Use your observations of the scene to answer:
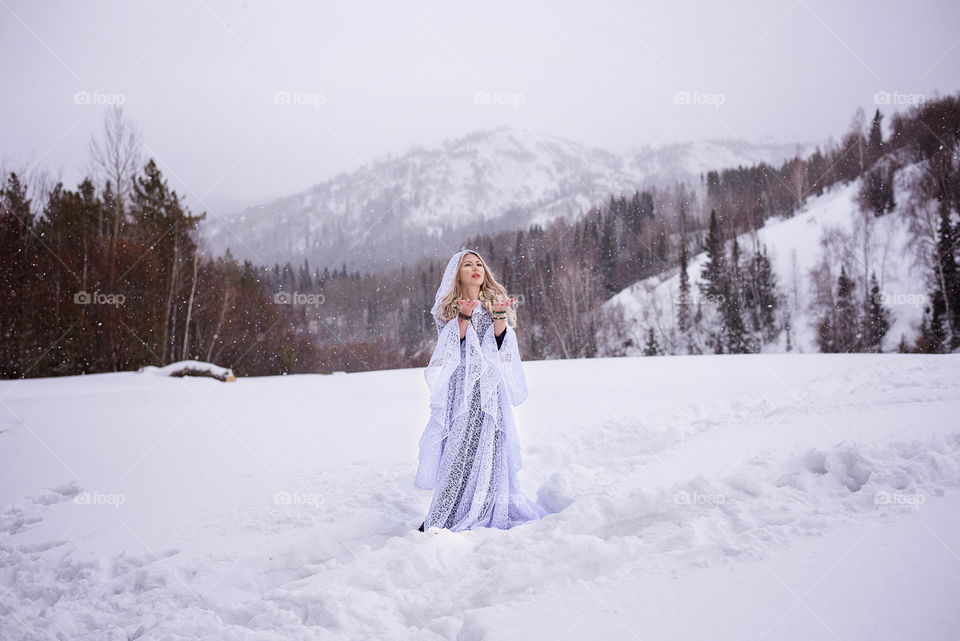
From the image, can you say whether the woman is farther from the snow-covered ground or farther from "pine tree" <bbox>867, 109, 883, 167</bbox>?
"pine tree" <bbox>867, 109, 883, 167</bbox>

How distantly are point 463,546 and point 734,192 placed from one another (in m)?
58.0

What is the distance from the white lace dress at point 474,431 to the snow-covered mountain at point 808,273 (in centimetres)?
3219

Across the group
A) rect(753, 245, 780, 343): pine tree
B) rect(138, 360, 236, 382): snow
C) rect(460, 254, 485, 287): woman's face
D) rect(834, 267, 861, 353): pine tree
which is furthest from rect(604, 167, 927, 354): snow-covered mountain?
rect(460, 254, 485, 287): woman's face

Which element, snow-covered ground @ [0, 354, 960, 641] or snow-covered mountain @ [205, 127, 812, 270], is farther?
snow-covered mountain @ [205, 127, 812, 270]

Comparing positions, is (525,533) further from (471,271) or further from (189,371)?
(189,371)

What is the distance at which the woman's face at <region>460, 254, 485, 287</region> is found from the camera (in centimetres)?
425

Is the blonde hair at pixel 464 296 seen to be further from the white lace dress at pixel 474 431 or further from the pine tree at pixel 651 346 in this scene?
the pine tree at pixel 651 346

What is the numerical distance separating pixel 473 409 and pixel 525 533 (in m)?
1.20

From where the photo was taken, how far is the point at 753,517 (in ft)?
9.64

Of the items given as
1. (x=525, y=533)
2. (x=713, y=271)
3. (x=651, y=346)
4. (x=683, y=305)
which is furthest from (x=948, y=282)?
(x=525, y=533)

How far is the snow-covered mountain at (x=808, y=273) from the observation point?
3119 cm

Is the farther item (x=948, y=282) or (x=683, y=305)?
(x=683, y=305)

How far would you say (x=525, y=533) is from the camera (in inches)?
129

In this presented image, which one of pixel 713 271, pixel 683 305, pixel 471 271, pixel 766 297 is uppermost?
pixel 713 271
